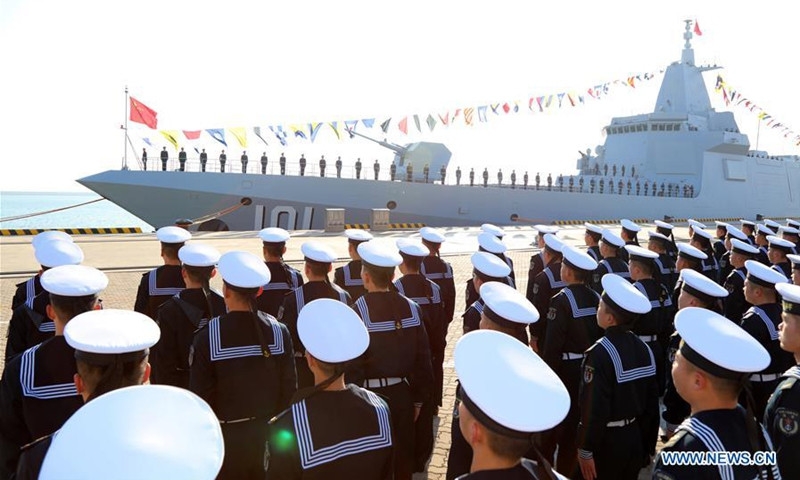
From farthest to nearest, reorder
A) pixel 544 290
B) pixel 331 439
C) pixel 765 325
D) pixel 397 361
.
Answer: pixel 544 290 < pixel 765 325 < pixel 397 361 < pixel 331 439

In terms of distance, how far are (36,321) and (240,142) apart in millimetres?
13806

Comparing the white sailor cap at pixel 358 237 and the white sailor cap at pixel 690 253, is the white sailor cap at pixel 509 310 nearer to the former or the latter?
the white sailor cap at pixel 358 237

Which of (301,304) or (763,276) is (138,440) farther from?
(763,276)

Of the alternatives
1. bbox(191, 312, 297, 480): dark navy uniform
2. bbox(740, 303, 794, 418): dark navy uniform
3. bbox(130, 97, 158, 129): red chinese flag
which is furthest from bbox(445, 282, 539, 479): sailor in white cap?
bbox(130, 97, 158, 129): red chinese flag

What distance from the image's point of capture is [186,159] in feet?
55.8

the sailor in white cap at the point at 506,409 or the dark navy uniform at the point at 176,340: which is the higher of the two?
the sailor in white cap at the point at 506,409

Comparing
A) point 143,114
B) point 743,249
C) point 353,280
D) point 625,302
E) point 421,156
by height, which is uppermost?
point 143,114

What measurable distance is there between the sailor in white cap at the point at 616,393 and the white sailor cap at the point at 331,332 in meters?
1.41

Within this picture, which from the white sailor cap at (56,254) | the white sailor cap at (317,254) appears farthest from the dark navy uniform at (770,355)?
the white sailor cap at (56,254)

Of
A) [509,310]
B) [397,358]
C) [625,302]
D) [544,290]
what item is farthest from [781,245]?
[397,358]

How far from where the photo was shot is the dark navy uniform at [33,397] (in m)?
2.08

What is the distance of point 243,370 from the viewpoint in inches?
102

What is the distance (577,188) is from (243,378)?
1024 inches

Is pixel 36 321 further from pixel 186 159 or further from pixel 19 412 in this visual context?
pixel 186 159
